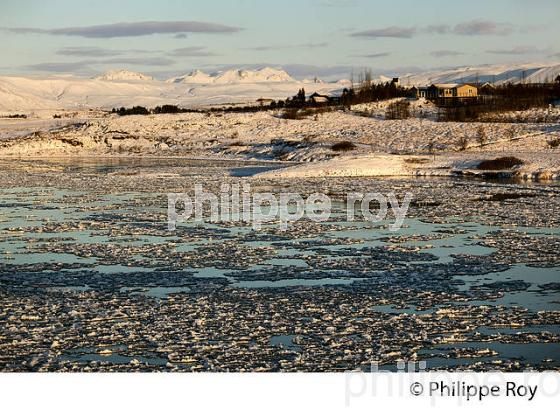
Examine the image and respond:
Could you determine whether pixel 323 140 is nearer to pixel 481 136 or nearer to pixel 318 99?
pixel 481 136

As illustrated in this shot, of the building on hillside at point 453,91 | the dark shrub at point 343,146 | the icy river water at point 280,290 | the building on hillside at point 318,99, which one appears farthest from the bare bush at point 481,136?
the building on hillside at point 453,91

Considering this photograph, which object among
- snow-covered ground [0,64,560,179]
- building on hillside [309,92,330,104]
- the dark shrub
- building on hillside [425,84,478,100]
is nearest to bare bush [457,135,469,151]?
snow-covered ground [0,64,560,179]

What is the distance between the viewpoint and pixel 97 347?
8.62 metres

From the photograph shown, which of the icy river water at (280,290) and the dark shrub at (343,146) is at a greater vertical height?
the dark shrub at (343,146)

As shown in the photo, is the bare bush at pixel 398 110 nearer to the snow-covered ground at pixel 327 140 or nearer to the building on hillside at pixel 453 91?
the snow-covered ground at pixel 327 140

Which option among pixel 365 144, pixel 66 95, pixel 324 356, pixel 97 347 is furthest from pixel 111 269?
pixel 66 95

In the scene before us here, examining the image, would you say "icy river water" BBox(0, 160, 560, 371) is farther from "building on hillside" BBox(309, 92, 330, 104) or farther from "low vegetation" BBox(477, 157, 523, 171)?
"building on hillside" BBox(309, 92, 330, 104)

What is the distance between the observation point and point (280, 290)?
11.2 meters

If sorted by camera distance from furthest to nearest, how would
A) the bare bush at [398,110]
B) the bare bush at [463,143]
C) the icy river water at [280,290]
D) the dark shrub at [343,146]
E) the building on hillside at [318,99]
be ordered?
the building on hillside at [318,99]
the bare bush at [398,110]
the dark shrub at [343,146]
the bare bush at [463,143]
the icy river water at [280,290]

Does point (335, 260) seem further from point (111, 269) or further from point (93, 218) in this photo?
point (93, 218)

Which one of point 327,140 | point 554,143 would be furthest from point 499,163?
point 327,140

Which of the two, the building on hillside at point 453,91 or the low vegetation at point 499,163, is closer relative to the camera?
the low vegetation at point 499,163

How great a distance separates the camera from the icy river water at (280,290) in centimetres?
840

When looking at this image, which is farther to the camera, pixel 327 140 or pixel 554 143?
pixel 327 140
